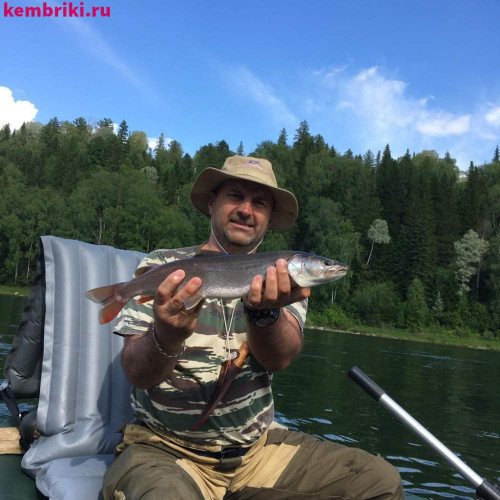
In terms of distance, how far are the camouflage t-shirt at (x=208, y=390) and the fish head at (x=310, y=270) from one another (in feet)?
2.38

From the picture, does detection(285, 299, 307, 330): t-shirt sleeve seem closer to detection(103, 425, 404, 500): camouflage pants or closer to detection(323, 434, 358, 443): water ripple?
detection(103, 425, 404, 500): camouflage pants

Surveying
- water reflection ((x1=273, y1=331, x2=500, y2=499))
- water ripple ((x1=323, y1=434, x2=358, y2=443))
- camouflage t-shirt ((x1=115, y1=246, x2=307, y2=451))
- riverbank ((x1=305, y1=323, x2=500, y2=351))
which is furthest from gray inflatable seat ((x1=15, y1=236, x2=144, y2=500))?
riverbank ((x1=305, y1=323, x2=500, y2=351))

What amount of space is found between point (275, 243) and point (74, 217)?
943 inches

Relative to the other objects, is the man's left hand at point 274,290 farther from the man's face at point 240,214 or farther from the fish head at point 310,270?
the man's face at point 240,214

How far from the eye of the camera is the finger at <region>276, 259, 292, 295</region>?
2830 millimetres

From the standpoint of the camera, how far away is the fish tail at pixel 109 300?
3.10 m

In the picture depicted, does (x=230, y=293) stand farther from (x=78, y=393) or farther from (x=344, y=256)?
(x=344, y=256)

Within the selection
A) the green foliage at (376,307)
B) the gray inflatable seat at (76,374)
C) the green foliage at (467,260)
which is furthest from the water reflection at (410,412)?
the green foliage at (467,260)

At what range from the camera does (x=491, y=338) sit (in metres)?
53.0

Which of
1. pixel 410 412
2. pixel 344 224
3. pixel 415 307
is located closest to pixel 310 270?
pixel 410 412

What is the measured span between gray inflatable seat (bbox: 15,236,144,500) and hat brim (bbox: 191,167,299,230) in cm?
126

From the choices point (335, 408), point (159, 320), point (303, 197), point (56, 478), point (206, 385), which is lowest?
point (335, 408)

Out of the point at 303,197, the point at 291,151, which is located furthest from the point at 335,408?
the point at 291,151

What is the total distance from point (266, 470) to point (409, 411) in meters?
10.0
